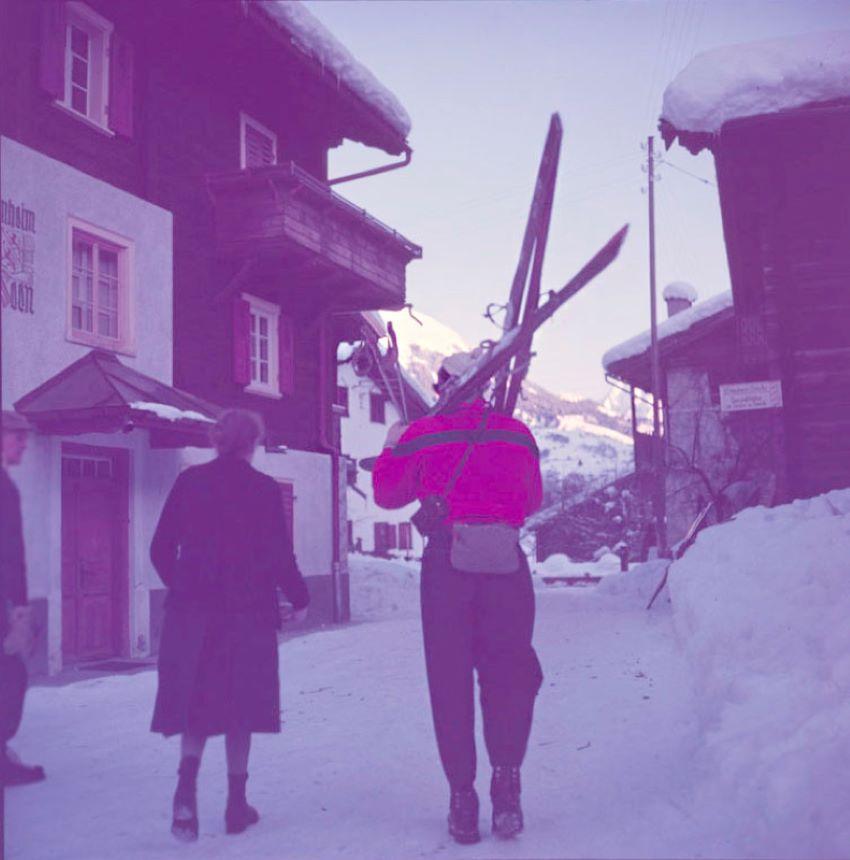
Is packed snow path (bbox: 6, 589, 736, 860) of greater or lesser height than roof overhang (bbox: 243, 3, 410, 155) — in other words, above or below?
below

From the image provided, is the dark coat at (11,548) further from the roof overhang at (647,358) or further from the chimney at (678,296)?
the chimney at (678,296)

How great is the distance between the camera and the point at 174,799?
8.88 ft

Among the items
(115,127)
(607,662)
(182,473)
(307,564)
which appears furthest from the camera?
(607,662)

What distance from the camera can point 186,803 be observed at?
267cm

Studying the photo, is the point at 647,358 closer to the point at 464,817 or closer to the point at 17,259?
the point at 464,817

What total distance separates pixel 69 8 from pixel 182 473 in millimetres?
1070

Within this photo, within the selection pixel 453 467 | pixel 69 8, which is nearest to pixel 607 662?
pixel 453 467

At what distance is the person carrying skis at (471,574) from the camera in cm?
306

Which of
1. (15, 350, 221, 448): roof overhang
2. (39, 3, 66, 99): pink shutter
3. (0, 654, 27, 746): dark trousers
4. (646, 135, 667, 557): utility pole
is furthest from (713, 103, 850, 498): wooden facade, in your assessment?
(0, 654, 27, 746): dark trousers

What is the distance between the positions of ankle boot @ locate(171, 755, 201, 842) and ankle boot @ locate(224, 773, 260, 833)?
0.55 feet

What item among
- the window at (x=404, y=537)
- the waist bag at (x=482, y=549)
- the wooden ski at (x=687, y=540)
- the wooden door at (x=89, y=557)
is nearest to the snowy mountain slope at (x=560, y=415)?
the waist bag at (x=482, y=549)

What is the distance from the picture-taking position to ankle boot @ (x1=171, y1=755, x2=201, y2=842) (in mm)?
2652

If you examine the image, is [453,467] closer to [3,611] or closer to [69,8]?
[3,611]

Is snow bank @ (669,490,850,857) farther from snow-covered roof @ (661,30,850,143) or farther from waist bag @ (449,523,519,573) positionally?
snow-covered roof @ (661,30,850,143)
